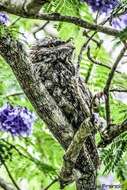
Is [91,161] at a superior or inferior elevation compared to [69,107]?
inferior

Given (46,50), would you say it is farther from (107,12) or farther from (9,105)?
(107,12)

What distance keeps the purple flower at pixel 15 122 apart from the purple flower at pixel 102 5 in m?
0.52

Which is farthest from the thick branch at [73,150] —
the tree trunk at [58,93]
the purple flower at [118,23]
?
the purple flower at [118,23]

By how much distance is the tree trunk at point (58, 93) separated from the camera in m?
1.23

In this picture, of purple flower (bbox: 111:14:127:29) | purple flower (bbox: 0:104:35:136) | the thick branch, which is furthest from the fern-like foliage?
purple flower (bbox: 0:104:35:136)

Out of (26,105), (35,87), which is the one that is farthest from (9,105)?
(35,87)

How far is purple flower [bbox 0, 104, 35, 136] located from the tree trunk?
0.57 feet

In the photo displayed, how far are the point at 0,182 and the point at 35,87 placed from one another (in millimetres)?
563

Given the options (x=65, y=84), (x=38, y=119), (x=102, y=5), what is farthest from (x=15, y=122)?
(x=102, y=5)

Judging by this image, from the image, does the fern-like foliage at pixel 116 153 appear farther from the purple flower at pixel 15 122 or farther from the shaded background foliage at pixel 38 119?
the purple flower at pixel 15 122

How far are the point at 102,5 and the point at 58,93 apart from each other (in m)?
0.31

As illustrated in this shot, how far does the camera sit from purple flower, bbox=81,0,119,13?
3.87 feet

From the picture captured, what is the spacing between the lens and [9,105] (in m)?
1.71

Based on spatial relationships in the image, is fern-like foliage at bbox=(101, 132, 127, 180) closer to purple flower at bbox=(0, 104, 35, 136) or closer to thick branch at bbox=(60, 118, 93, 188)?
thick branch at bbox=(60, 118, 93, 188)
